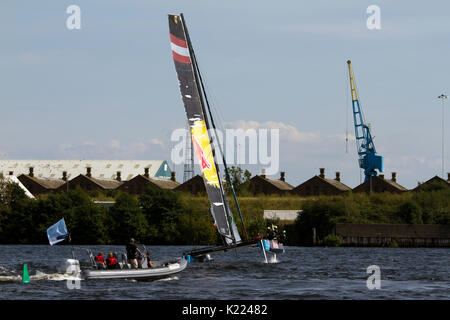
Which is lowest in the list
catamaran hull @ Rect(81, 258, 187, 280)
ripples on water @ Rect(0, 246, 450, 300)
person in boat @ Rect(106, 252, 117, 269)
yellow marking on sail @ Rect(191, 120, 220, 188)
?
ripples on water @ Rect(0, 246, 450, 300)

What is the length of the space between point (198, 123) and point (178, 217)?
6564 cm

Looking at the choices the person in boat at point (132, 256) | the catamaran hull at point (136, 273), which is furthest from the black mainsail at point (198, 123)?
the person in boat at point (132, 256)

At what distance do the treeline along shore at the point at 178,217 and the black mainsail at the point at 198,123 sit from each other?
54.8 meters

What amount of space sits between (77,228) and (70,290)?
261 feet

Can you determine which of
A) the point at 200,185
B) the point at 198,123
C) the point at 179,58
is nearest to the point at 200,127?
the point at 198,123

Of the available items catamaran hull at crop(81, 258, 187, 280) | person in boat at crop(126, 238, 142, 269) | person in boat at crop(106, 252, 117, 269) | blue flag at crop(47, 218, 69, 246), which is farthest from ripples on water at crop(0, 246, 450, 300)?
blue flag at crop(47, 218, 69, 246)

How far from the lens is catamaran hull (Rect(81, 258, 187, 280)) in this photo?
1458 inches

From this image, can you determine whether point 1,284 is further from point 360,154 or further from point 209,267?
point 360,154

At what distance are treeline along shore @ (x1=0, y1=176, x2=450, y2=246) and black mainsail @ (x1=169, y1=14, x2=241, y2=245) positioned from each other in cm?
5483

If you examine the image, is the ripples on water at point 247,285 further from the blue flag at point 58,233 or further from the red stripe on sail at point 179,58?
the red stripe on sail at point 179,58

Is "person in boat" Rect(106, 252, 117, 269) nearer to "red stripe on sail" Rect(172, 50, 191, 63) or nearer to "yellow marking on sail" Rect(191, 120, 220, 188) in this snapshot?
"yellow marking on sail" Rect(191, 120, 220, 188)

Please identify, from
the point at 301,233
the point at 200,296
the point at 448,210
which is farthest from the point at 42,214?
the point at 200,296

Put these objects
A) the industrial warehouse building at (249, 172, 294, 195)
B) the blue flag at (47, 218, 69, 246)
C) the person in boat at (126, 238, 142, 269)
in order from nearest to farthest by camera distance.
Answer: the blue flag at (47, 218, 69, 246), the person in boat at (126, 238, 142, 269), the industrial warehouse building at (249, 172, 294, 195)

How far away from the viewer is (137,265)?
39.2 metres
